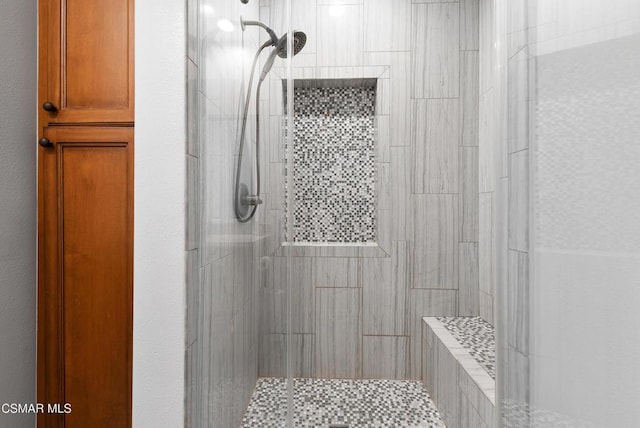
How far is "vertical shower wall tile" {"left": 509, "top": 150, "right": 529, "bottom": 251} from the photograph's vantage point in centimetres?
93

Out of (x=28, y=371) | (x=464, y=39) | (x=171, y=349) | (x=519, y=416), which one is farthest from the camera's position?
(x=464, y=39)

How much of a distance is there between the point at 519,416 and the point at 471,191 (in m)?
1.53

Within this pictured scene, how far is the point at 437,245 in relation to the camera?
230 centimetres

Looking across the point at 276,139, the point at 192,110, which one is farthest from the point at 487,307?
the point at 192,110

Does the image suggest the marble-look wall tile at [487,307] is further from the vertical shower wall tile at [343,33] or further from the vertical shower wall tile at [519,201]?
the vertical shower wall tile at [343,33]

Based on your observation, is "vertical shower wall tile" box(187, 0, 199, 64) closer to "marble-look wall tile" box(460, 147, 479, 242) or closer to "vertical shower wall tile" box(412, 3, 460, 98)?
"vertical shower wall tile" box(412, 3, 460, 98)

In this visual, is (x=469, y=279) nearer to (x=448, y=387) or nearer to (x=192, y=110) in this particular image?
(x=448, y=387)

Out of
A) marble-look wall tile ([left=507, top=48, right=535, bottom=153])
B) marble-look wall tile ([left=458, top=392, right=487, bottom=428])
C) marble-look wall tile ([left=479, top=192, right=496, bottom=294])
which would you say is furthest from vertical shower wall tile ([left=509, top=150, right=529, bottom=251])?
marble-look wall tile ([left=479, top=192, right=496, bottom=294])

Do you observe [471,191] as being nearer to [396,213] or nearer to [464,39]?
[396,213]

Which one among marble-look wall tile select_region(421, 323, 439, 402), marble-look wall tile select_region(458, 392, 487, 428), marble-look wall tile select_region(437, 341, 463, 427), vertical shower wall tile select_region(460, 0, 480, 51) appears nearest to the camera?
marble-look wall tile select_region(458, 392, 487, 428)

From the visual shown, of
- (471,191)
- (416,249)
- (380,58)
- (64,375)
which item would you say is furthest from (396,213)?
(64,375)

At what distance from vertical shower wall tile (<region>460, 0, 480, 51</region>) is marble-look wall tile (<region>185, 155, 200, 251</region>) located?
72.4 inches

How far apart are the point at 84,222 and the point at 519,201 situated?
1228 mm

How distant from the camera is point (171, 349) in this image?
42.5 inches
